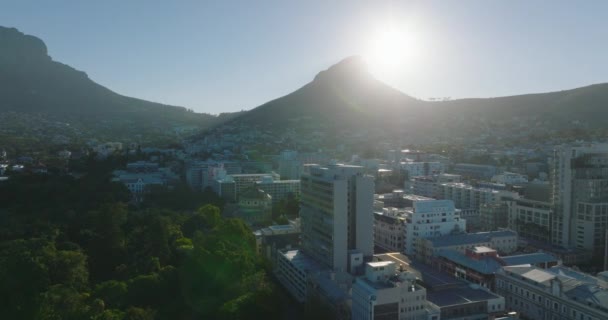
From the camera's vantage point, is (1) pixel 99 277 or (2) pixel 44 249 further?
(1) pixel 99 277

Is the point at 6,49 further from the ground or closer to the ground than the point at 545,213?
further from the ground

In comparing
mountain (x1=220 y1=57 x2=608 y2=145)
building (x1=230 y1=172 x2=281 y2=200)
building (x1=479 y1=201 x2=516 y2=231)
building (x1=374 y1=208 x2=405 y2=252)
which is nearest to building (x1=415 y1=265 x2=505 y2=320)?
building (x1=374 y1=208 x2=405 y2=252)

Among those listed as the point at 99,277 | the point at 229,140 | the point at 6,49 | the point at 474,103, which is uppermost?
the point at 6,49

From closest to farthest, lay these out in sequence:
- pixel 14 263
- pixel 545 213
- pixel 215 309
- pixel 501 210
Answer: pixel 215 309 → pixel 14 263 → pixel 545 213 → pixel 501 210

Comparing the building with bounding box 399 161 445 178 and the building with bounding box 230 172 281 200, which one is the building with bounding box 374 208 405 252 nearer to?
the building with bounding box 230 172 281 200

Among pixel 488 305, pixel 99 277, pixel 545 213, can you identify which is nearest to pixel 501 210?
pixel 545 213

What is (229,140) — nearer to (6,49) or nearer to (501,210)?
(501,210)

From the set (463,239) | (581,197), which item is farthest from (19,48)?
(581,197)
